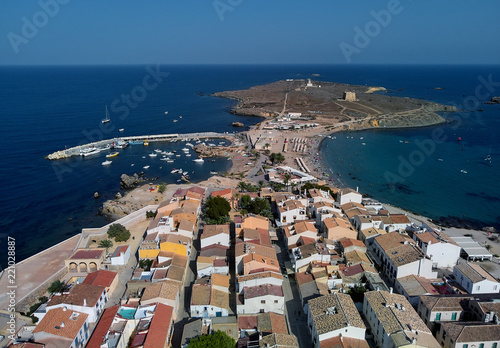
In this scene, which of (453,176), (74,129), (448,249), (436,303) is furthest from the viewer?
(74,129)

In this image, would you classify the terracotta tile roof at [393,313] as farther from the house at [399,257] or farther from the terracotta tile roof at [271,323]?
the terracotta tile roof at [271,323]

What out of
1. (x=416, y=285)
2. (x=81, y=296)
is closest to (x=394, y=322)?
(x=416, y=285)

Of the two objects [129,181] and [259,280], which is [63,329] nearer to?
[259,280]

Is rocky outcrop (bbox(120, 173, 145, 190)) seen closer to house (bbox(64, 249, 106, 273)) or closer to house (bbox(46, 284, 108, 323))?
house (bbox(64, 249, 106, 273))

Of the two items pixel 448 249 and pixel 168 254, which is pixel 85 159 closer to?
pixel 168 254

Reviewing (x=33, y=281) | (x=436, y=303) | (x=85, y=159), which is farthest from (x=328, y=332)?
(x=85, y=159)

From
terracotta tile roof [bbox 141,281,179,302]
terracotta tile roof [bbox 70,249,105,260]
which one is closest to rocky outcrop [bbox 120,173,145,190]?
terracotta tile roof [bbox 70,249,105,260]
